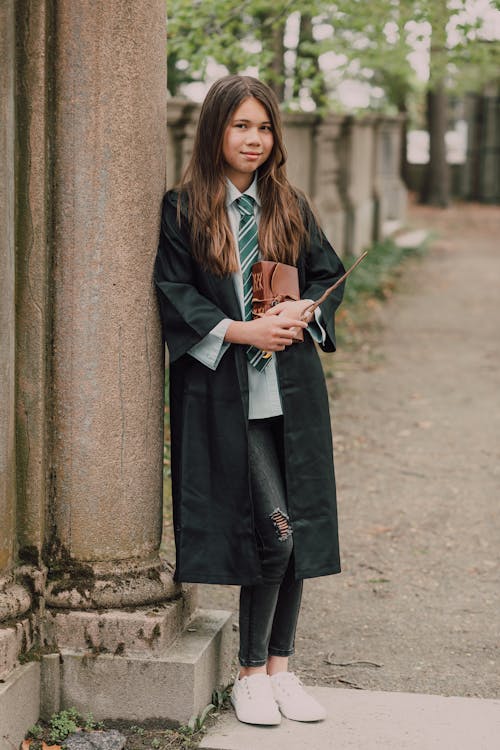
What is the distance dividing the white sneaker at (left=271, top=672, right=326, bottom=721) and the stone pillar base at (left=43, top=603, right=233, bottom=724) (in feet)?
0.87

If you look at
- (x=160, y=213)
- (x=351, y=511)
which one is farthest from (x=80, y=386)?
(x=351, y=511)

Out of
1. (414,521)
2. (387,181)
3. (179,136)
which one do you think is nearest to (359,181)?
(387,181)

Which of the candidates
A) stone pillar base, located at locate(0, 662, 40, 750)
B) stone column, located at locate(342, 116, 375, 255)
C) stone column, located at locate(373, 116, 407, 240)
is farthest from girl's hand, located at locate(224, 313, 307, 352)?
stone column, located at locate(373, 116, 407, 240)

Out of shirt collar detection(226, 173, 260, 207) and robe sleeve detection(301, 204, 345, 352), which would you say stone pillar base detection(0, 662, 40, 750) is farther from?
shirt collar detection(226, 173, 260, 207)

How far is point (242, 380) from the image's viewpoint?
11.0 ft

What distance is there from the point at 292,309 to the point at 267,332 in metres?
0.12

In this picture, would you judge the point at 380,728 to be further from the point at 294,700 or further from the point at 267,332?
the point at 267,332

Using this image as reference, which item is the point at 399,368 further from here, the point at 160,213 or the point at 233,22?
the point at 160,213

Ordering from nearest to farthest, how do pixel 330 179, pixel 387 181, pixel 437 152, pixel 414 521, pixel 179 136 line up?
pixel 414 521, pixel 179 136, pixel 330 179, pixel 387 181, pixel 437 152

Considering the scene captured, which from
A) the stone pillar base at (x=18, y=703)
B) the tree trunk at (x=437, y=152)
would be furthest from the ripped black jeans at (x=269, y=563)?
the tree trunk at (x=437, y=152)

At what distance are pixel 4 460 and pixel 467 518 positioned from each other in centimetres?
341

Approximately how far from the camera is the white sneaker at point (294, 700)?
347 cm

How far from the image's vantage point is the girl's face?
11.0 ft

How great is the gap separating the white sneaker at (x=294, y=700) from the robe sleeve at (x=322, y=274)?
105 cm
